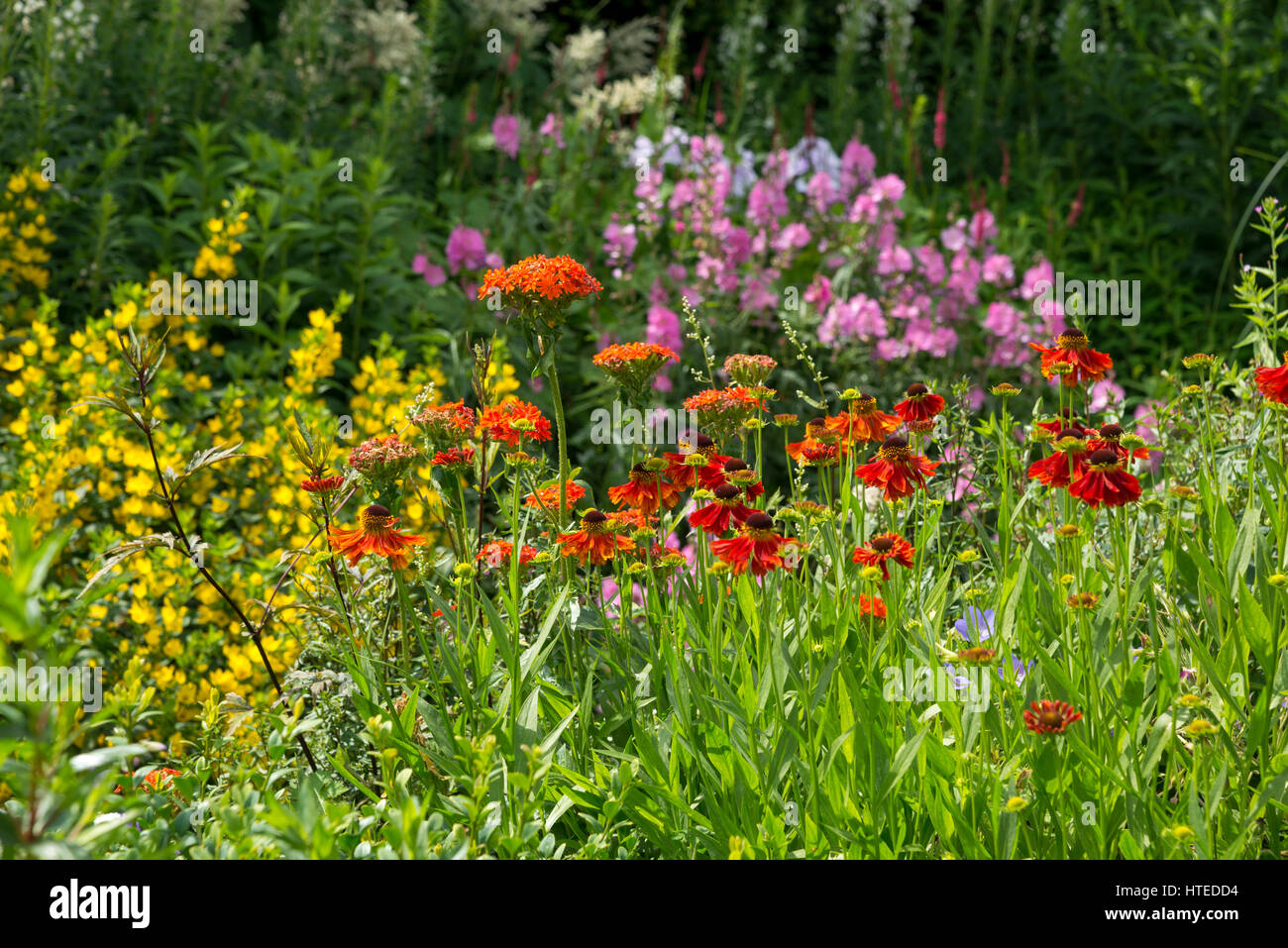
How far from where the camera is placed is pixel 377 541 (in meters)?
1.83

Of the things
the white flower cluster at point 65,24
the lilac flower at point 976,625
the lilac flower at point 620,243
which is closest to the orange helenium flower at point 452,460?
the lilac flower at point 976,625

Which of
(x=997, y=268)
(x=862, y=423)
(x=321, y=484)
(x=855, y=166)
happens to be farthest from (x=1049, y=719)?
(x=855, y=166)

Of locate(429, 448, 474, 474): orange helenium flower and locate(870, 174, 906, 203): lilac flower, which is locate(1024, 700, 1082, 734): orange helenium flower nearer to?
locate(429, 448, 474, 474): orange helenium flower

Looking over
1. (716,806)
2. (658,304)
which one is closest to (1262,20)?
(658,304)

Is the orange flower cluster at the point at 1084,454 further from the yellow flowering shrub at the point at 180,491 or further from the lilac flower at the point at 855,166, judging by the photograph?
the lilac flower at the point at 855,166

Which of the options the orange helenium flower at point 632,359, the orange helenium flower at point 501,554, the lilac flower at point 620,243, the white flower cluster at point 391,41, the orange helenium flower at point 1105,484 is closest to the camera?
the orange helenium flower at point 1105,484

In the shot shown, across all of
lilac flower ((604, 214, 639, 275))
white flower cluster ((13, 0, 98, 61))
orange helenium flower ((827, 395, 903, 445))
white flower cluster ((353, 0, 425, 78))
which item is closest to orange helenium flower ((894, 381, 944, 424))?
orange helenium flower ((827, 395, 903, 445))

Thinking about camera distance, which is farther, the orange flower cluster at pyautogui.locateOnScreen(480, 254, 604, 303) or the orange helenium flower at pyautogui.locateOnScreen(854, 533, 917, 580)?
the orange flower cluster at pyautogui.locateOnScreen(480, 254, 604, 303)

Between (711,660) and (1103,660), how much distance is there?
583 mm

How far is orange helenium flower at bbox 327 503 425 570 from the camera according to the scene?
1818 millimetres

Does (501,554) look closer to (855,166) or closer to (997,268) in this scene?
(997,268)

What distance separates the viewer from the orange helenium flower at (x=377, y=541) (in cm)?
182

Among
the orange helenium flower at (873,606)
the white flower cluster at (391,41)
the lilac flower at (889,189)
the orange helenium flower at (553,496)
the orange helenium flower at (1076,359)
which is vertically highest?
the white flower cluster at (391,41)
